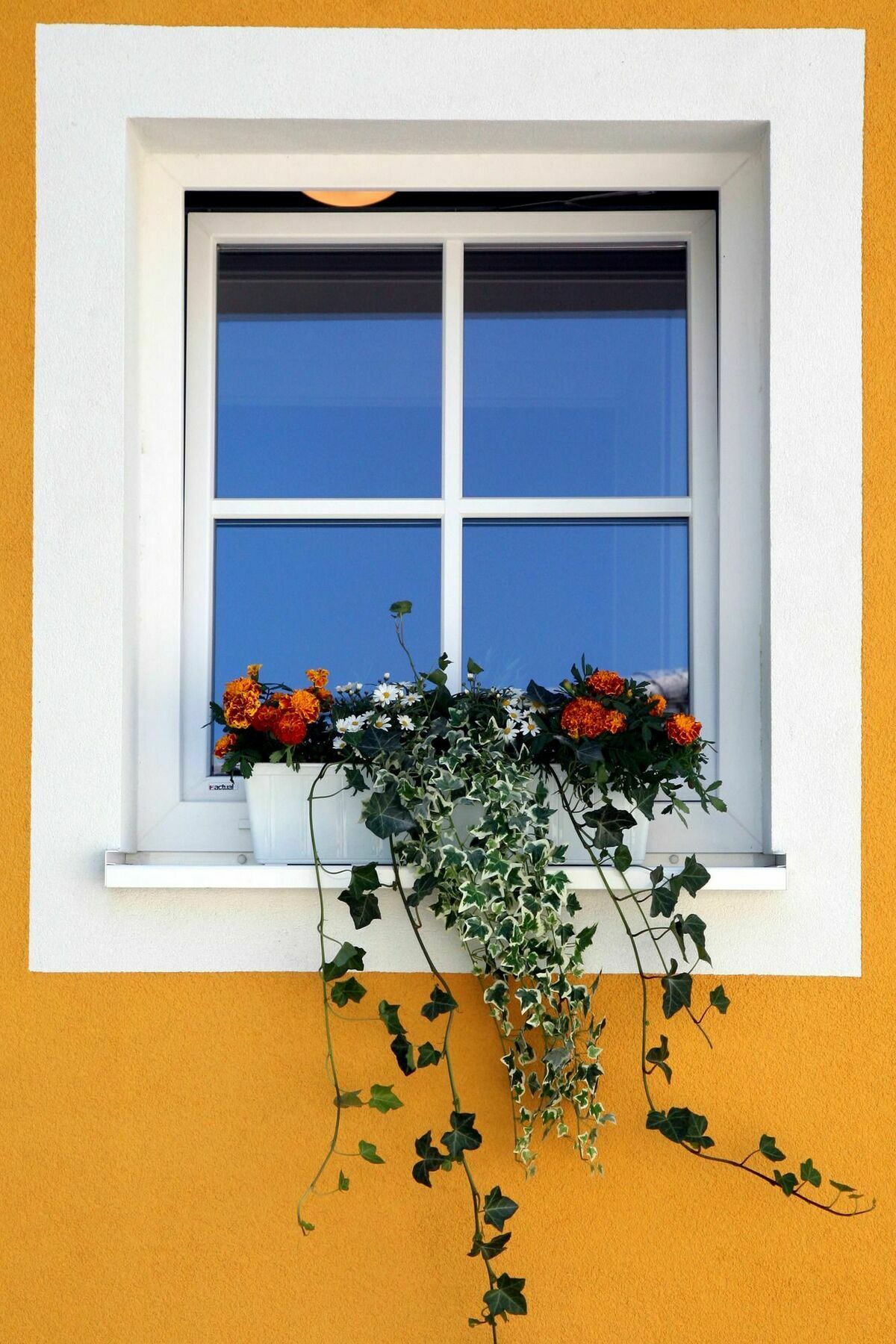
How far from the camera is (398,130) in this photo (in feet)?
5.63

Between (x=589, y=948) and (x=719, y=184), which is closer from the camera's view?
(x=589, y=948)

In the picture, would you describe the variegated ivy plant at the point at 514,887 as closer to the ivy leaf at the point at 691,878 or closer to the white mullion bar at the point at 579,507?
the ivy leaf at the point at 691,878

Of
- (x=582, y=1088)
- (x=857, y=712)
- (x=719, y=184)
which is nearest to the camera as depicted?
(x=582, y=1088)

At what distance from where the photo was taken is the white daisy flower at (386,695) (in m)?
1.61

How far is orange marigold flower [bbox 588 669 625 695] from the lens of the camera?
1.63 m

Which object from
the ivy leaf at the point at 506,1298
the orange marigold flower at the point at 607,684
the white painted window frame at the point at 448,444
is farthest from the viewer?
the white painted window frame at the point at 448,444

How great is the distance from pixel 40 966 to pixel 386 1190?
2.04 ft

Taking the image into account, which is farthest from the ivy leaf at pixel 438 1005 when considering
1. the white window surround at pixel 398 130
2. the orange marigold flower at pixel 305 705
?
the orange marigold flower at pixel 305 705

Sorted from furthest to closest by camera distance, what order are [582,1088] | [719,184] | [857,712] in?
[719,184], [857,712], [582,1088]

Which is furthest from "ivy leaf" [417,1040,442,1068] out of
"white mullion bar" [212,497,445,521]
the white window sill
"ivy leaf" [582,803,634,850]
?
"white mullion bar" [212,497,445,521]

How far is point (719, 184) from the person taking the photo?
71.3 inches

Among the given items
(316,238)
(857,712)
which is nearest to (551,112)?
(316,238)

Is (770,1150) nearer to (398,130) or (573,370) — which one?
(573,370)

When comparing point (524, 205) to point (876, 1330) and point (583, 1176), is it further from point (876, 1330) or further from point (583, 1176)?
point (876, 1330)
